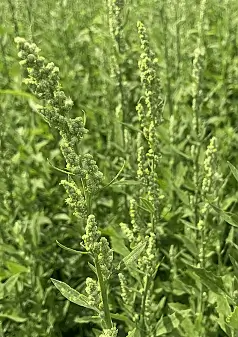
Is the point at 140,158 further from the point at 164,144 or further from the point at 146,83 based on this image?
the point at 164,144

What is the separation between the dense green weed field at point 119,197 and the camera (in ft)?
4.74

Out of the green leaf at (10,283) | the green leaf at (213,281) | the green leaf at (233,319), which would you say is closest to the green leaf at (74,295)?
the green leaf at (233,319)

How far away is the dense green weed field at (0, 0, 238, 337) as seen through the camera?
144cm

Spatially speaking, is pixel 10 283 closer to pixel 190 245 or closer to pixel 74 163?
pixel 190 245

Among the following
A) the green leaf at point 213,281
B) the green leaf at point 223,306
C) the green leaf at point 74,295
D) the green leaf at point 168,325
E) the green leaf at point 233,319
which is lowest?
the green leaf at point 168,325

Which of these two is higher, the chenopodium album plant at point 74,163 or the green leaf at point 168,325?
the chenopodium album plant at point 74,163

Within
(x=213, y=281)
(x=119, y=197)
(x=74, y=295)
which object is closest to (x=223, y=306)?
(x=213, y=281)

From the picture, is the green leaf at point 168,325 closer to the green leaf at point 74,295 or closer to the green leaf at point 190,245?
the green leaf at point 190,245

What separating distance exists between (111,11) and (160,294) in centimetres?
153

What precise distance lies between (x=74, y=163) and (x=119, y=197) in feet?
6.64

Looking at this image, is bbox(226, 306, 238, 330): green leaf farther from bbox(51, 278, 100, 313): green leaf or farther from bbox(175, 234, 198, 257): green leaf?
bbox(175, 234, 198, 257): green leaf

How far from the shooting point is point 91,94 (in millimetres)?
4031

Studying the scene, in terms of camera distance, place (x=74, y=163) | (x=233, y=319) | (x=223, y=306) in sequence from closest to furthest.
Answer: (x=74, y=163) → (x=233, y=319) → (x=223, y=306)

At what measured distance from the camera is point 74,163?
1313 millimetres
